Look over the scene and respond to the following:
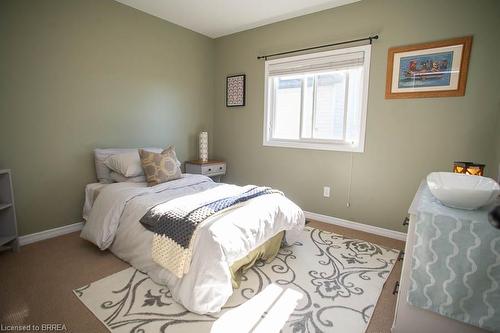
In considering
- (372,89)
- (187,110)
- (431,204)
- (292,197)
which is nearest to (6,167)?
(187,110)

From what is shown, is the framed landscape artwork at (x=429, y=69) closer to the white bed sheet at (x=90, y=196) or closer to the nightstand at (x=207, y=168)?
the nightstand at (x=207, y=168)

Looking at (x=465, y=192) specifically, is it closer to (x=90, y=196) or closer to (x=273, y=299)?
(x=273, y=299)

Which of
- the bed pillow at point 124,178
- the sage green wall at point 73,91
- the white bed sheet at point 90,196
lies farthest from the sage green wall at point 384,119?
the white bed sheet at point 90,196

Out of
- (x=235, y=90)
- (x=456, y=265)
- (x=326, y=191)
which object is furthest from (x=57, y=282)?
(x=235, y=90)

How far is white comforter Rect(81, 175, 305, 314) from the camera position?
159 cm

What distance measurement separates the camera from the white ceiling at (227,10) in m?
2.88

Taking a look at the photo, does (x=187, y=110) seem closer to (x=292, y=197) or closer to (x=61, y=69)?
(x=61, y=69)

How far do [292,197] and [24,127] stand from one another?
302 cm

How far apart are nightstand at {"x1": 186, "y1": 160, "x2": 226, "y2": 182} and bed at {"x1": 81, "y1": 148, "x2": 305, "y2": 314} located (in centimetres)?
83

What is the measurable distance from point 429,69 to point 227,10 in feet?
7.52

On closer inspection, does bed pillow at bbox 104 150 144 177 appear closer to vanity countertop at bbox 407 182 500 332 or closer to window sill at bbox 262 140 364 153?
window sill at bbox 262 140 364 153

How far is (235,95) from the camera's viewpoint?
3.88 m

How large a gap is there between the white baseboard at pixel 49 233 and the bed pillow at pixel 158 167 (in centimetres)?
106

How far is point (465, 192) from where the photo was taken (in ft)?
3.88
